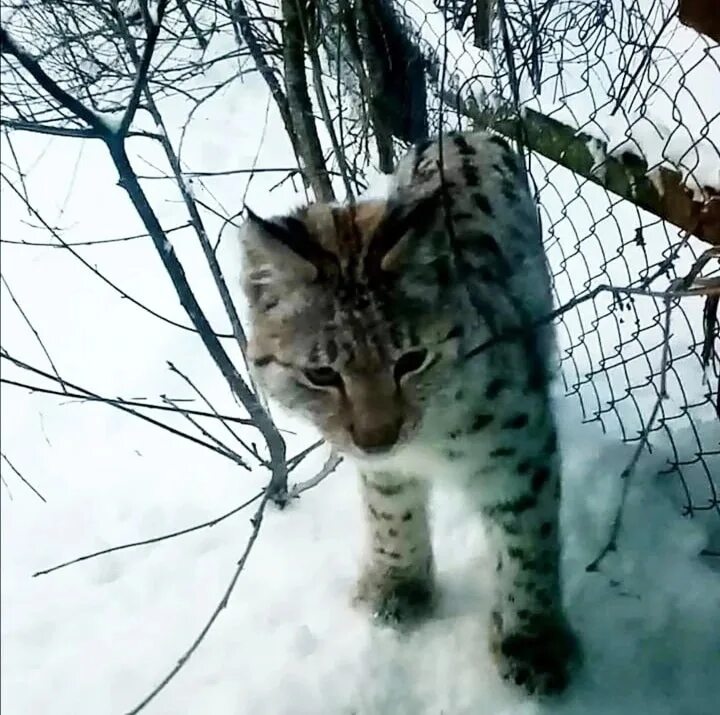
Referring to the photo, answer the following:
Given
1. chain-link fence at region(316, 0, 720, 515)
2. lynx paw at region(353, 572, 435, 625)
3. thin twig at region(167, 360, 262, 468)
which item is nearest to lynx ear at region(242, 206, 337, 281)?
chain-link fence at region(316, 0, 720, 515)

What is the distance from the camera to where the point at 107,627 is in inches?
42.9

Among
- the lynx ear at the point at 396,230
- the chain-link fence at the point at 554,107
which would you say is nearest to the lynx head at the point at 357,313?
the lynx ear at the point at 396,230

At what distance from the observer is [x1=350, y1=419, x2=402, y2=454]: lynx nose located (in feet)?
3.08

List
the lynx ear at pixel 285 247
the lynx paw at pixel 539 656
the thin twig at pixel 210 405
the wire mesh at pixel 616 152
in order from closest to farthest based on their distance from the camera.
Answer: the lynx ear at pixel 285 247 → the wire mesh at pixel 616 152 → the lynx paw at pixel 539 656 → the thin twig at pixel 210 405

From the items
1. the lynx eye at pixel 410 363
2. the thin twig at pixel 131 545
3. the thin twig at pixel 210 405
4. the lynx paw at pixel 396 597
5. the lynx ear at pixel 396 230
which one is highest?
the lynx ear at pixel 396 230

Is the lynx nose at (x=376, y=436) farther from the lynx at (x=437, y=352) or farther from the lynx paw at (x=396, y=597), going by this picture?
the lynx paw at (x=396, y=597)

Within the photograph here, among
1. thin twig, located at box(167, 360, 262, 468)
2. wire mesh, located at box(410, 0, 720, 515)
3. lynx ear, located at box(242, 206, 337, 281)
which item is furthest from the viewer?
thin twig, located at box(167, 360, 262, 468)

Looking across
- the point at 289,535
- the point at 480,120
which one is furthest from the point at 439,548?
the point at 480,120

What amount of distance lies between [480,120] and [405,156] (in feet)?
0.35

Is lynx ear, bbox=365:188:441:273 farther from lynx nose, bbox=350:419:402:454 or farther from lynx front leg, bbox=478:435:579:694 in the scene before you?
lynx front leg, bbox=478:435:579:694

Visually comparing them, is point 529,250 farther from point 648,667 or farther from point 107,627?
point 107,627

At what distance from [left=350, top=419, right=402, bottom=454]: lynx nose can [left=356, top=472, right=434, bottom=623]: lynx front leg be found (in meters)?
0.23

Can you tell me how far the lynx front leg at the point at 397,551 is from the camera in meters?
1.20

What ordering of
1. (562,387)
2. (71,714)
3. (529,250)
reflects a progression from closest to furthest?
(71,714)
(529,250)
(562,387)
